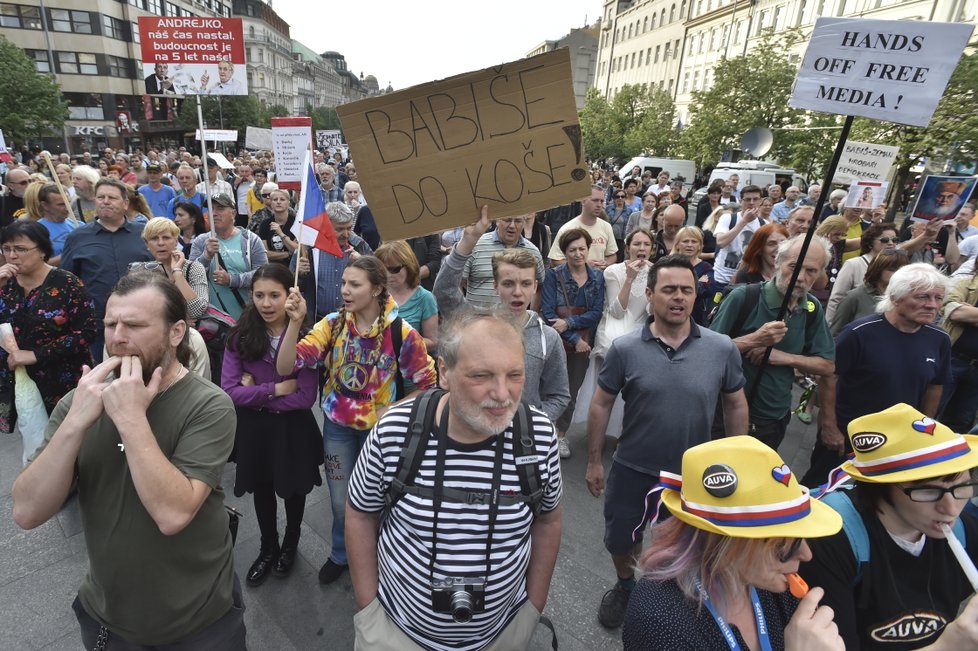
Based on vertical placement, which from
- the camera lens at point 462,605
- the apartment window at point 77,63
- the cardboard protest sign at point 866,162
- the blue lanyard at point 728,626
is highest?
the apartment window at point 77,63

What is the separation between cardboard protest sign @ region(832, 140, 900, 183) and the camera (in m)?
7.34

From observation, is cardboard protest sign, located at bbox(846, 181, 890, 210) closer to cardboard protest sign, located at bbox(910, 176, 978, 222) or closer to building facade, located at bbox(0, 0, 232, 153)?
cardboard protest sign, located at bbox(910, 176, 978, 222)

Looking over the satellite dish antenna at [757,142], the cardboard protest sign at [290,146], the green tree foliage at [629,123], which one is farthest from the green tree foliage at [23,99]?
the satellite dish antenna at [757,142]

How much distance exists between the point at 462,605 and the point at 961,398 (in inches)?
181

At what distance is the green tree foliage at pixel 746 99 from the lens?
20.9 meters

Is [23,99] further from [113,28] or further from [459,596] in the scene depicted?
[459,596]

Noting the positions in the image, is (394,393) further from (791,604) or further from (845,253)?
(845,253)

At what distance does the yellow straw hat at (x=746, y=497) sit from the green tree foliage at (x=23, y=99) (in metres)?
39.0

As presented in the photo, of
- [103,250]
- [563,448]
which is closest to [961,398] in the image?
[563,448]

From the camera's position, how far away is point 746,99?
70.4 ft

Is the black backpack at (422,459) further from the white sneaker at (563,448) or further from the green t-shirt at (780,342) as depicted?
the white sneaker at (563,448)

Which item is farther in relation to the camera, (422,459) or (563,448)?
(563,448)

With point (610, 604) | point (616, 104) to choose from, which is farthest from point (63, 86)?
point (610, 604)

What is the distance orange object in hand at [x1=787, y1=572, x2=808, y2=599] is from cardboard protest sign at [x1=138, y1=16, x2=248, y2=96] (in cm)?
622
